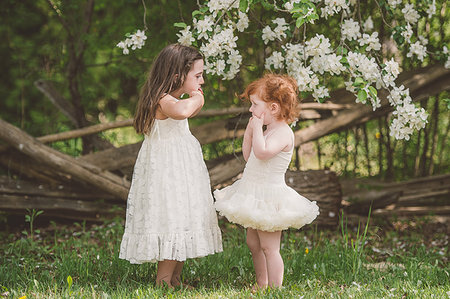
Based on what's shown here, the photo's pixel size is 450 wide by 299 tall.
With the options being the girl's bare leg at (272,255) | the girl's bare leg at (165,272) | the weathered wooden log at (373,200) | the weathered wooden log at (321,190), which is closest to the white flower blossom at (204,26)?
the girl's bare leg at (272,255)

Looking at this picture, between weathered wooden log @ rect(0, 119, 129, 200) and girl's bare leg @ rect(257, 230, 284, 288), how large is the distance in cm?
222

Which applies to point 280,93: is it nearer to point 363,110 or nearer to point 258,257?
point 258,257

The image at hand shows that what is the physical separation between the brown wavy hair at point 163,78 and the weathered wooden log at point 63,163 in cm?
191

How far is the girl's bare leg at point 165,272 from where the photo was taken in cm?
320

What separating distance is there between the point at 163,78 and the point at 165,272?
45.4 inches

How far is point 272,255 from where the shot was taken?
3.07 meters

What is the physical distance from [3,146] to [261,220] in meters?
3.16

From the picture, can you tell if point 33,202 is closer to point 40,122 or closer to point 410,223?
point 40,122

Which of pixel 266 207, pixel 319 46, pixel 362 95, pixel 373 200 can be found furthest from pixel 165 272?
pixel 373 200

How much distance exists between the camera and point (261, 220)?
290 centimetres

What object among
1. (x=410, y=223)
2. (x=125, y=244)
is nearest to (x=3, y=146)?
(x=125, y=244)

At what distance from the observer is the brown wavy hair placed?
3115 millimetres

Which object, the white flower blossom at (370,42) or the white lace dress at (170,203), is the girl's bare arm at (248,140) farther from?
the white flower blossom at (370,42)

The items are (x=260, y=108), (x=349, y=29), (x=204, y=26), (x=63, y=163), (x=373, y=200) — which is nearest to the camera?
(x=260, y=108)
